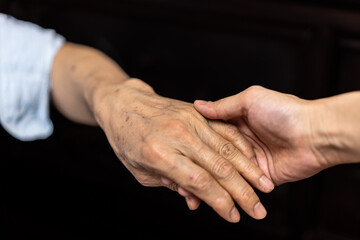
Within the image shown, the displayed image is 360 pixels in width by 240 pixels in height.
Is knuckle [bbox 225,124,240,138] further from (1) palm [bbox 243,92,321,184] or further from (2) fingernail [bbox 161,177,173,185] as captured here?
(2) fingernail [bbox 161,177,173,185]

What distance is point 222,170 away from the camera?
835mm

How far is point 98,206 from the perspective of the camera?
1801 mm

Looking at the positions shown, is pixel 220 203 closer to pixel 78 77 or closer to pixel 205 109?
pixel 205 109

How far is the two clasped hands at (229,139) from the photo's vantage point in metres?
0.82

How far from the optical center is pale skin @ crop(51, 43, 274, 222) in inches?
32.7

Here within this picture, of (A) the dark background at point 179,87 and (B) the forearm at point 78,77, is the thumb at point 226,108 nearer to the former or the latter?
(B) the forearm at point 78,77

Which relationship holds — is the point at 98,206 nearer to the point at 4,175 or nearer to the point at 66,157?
the point at 66,157

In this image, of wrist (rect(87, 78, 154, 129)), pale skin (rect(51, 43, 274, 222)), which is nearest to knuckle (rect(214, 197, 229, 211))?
pale skin (rect(51, 43, 274, 222))

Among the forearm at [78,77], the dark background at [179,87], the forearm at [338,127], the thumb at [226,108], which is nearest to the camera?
the forearm at [338,127]

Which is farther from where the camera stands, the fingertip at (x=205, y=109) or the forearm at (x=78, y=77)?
the forearm at (x=78, y=77)

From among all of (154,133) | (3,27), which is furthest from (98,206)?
(154,133)

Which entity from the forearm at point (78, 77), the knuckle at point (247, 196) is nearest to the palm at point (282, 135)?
the knuckle at point (247, 196)

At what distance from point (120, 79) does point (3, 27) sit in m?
0.36

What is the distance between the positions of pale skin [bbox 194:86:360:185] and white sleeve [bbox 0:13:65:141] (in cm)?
49
